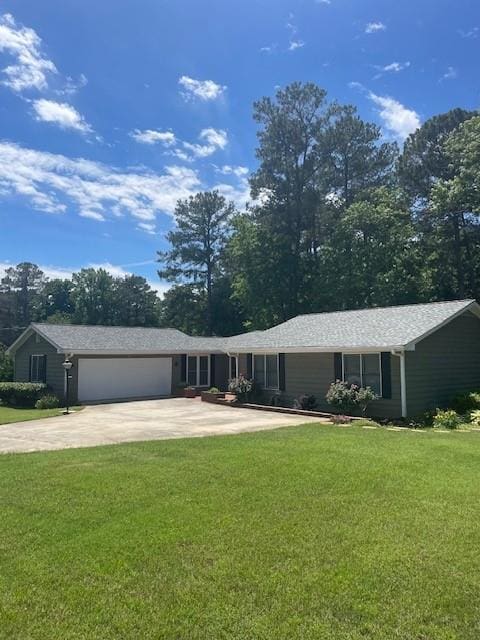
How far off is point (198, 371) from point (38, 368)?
810 cm

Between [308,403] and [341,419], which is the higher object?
[308,403]

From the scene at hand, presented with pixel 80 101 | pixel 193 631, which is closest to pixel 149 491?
pixel 193 631

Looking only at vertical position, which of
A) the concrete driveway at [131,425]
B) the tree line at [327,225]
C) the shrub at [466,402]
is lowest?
the concrete driveway at [131,425]

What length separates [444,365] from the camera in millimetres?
15992

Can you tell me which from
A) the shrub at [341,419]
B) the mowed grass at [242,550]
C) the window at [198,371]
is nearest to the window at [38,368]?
the window at [198,371]

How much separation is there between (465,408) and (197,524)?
488 inches

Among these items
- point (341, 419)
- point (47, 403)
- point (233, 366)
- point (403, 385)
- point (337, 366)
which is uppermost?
point (337, 366)

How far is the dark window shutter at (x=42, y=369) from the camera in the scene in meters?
23.0

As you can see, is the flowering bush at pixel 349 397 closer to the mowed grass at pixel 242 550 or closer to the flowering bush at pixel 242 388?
the flowering bush at pixel 242 388

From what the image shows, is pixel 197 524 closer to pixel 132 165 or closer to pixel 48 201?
pixel 132 165

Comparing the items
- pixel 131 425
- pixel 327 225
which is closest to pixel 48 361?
pixel 131 425

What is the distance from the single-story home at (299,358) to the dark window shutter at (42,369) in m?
0.05

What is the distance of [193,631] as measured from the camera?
10.8ft

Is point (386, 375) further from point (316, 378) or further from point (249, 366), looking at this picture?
point (249, 366)
